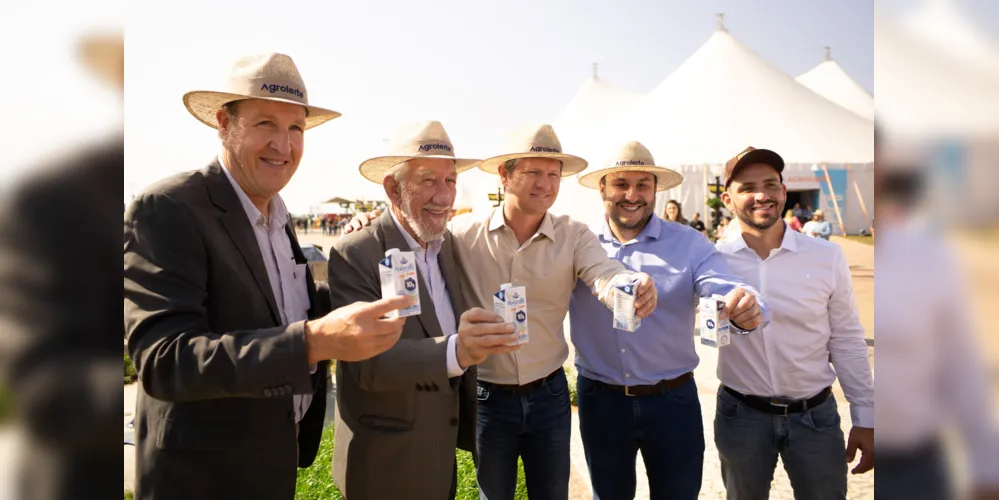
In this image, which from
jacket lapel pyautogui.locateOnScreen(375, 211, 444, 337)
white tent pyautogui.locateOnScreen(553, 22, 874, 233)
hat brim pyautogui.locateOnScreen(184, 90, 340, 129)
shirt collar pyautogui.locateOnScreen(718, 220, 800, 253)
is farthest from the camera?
white tent pyautogui.locateOnScreen(553, 22, 874, 233)

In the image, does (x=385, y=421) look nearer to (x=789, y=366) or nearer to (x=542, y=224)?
(x=542, y=224)

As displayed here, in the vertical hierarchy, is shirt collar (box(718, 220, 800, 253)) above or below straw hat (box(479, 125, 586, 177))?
below

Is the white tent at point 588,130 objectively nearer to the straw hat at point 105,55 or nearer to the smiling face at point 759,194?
the smiling face at point 759,194

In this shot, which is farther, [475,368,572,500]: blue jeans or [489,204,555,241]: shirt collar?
[489,204,555,241]: shirt collar

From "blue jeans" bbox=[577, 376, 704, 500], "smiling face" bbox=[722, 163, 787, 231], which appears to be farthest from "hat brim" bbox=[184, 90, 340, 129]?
"smiling face" bbox=[722, 163, 787, 231]

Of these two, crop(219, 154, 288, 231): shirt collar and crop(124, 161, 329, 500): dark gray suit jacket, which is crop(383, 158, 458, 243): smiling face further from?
crop(124, 161, 329, 500): dark gray suit jacket

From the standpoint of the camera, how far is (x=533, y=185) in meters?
3.29

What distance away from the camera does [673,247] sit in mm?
3342

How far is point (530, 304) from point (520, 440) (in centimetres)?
79

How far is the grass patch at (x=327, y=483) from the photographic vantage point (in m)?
4.03

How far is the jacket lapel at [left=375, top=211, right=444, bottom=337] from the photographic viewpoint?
2.46m

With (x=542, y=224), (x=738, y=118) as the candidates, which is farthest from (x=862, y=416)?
(x=738, y=118)

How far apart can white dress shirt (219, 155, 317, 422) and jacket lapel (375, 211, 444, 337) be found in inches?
14.9

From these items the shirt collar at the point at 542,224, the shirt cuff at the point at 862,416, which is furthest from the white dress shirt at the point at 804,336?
the shirt collar at the point at 542,224
